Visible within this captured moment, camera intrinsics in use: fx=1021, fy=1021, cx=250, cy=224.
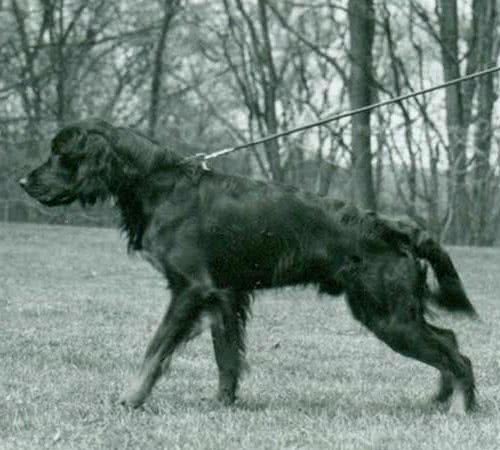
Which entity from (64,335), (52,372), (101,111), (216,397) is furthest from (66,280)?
(101,111)

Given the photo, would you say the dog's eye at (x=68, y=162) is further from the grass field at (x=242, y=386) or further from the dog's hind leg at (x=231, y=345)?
the dog's hind leg at (x=231, y=345)

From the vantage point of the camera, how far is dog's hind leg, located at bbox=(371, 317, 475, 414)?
5422 mm

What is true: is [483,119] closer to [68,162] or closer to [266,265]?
[266,265]

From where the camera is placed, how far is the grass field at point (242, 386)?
459cm

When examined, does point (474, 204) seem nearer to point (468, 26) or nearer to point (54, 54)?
point (468, 26)

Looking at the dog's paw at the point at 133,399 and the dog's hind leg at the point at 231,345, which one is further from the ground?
the dog's hind leg at the point at 231,345

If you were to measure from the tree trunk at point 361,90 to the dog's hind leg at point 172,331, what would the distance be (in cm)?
1341

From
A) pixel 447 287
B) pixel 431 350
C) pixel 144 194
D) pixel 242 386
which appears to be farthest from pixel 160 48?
pixel 431 350

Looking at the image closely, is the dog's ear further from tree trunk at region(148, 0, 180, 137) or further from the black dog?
tree trunk at region(148, 0, 180, 137)

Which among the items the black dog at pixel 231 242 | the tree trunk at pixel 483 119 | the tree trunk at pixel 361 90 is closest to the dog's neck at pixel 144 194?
the black dog at pixel 231 242

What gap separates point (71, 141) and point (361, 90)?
13.8m

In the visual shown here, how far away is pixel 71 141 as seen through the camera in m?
5.54

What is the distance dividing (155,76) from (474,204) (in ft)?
30.0

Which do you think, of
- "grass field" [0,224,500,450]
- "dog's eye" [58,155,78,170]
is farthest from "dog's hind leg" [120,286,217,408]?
"dog's eye" [58,155,78,170]
